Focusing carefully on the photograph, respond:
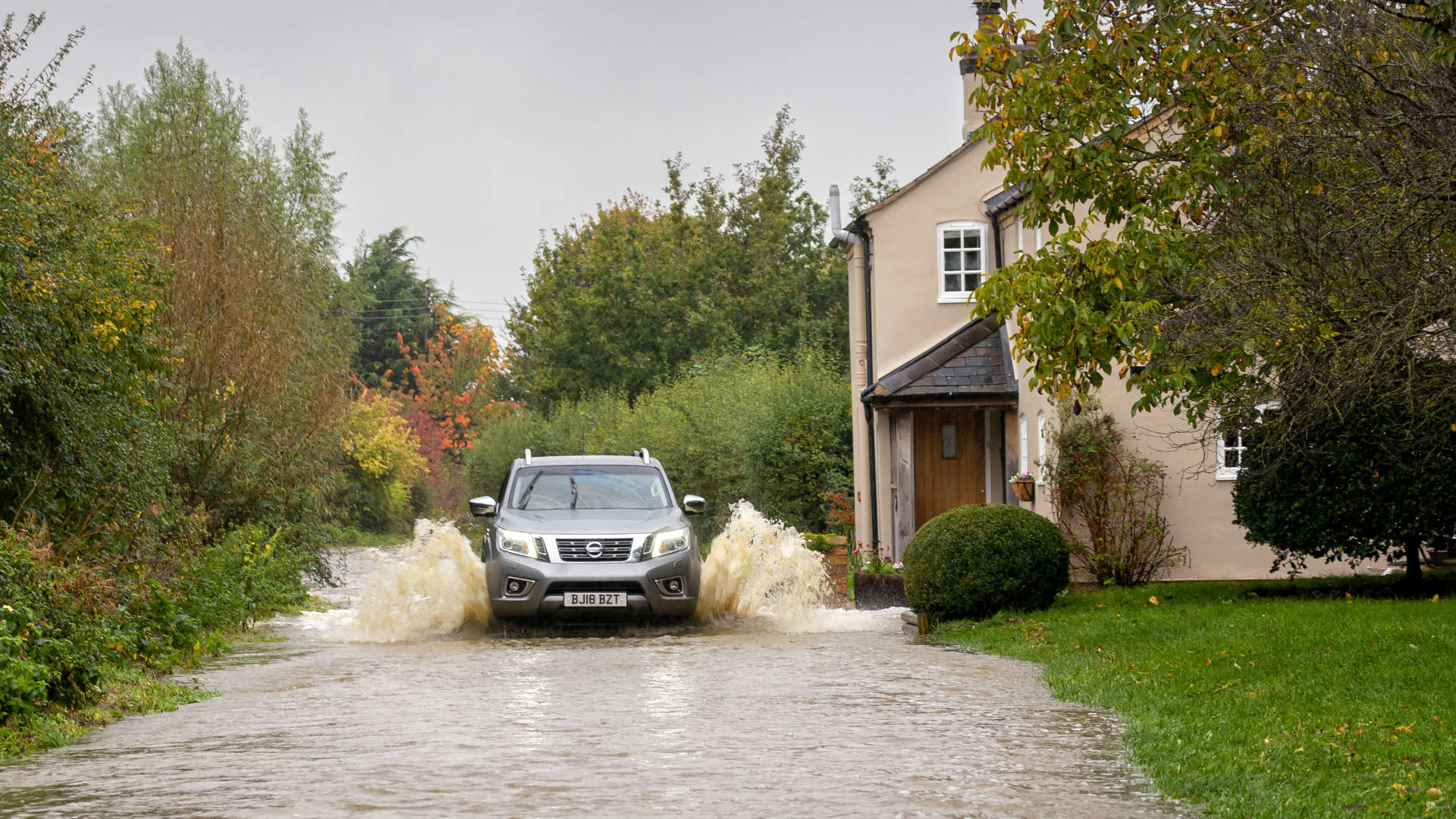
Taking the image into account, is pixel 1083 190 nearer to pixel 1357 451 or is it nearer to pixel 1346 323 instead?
pixel 1346 323

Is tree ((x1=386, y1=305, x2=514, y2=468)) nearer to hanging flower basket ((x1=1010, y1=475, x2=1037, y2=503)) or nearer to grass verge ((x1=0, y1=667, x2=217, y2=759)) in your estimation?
hanging flower basket ((x1=1010, y1=475, x2=1037, y2=503))

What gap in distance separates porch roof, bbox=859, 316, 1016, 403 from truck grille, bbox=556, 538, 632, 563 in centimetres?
826

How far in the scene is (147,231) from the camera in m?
17.9

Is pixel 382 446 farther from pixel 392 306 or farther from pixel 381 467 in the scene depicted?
pixel 392 306

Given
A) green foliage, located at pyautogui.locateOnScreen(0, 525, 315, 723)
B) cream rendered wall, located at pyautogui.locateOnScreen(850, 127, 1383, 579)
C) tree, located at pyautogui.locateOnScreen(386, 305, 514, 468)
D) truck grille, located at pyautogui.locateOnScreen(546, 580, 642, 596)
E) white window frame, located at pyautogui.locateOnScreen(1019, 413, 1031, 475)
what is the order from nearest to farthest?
green foliage, located at pyautogui.locateOnScreen(0, 525, 315, 723)
truck grille, located at pyautogui.locateOnScreen(546, 580, 642, 596)
white window frame, located at pyautogui.locateOnScreen(1019, 413, 1031, 475)
cream rendered wall, located at pyautogui.locateOnScreen(850, 127, 1383, 579)
tree, located at pyautogui.locateOnScreen(386, 305, 514, 468)

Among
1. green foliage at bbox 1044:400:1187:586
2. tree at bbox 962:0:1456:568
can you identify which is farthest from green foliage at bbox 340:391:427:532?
tree at bbox 962:0:1456:568

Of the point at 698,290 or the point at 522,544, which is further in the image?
the point at 698,290

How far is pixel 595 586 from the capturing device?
15.4 m

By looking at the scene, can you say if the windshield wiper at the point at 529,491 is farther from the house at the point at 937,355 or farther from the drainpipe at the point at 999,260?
the drainpipe at the point at 999,260

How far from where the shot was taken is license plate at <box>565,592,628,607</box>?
15406 millimetres

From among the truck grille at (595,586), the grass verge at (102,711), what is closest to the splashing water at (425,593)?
the truck grille at (595,586)

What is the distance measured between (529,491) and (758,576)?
2.74 metres

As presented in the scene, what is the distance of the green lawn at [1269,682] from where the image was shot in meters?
7.54

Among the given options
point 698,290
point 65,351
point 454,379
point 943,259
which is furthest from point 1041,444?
point 454,379
